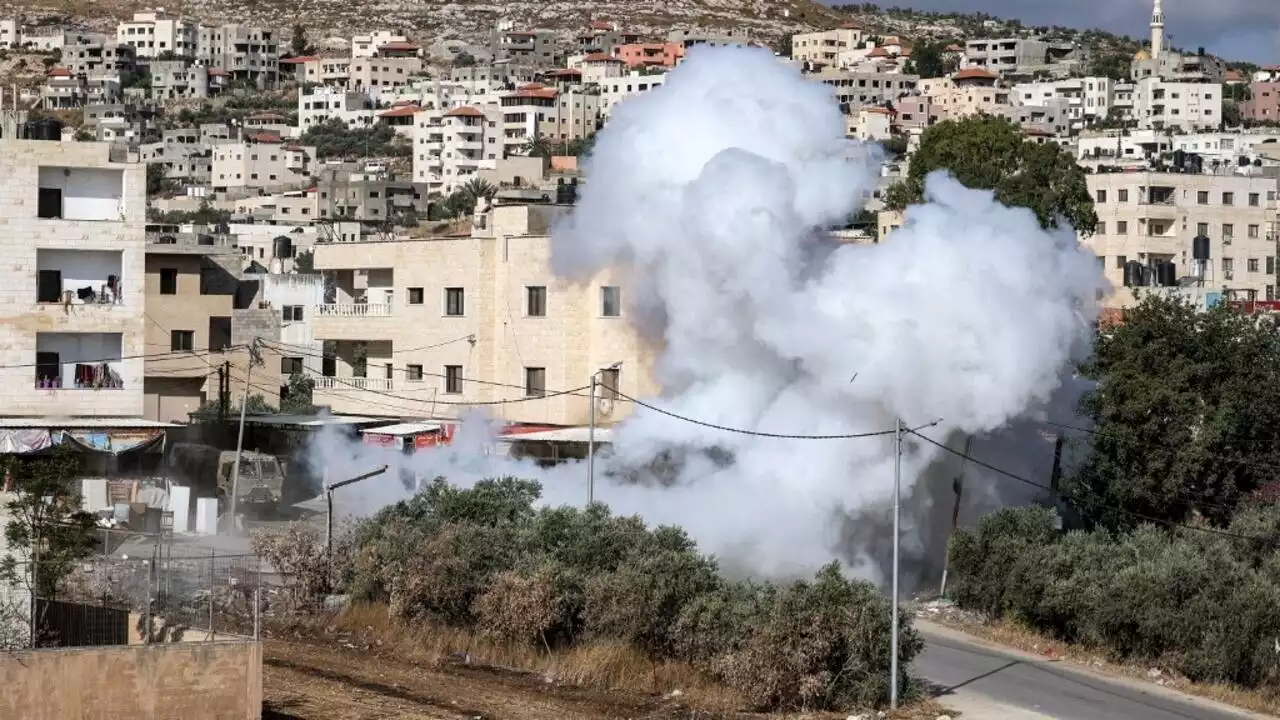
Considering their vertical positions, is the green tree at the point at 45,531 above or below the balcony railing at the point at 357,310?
below

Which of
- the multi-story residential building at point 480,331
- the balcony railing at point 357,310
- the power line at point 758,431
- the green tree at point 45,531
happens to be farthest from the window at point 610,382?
the green tree at point 45,531

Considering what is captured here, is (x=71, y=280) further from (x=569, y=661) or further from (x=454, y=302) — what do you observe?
(x=569, y=661)

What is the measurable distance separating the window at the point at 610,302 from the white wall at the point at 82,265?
1315 cm

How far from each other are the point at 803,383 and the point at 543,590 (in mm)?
10607

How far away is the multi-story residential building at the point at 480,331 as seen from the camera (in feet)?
194

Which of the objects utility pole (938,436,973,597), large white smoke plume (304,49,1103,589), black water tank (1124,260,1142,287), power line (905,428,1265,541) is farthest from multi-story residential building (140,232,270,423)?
black water tank (1124,260,1142,287)

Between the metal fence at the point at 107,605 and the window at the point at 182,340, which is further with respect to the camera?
the window at the point at 182,340

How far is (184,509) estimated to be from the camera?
54.0 meters

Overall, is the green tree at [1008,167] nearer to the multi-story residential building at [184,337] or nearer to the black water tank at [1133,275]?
the black water tank at [1133,275]

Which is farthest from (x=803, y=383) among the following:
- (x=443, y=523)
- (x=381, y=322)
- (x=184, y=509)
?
(x=381, y=322)

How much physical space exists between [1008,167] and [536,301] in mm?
30301

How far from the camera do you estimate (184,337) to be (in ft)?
240

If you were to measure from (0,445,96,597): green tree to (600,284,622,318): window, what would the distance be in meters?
22.7

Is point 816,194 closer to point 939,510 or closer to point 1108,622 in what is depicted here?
point 939,510
